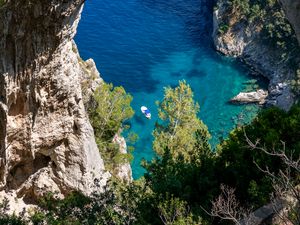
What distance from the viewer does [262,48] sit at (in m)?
56.6

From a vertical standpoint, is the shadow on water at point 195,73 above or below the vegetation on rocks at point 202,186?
below

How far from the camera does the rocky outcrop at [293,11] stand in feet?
48.5

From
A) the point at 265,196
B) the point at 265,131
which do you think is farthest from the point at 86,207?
the point at 265,131

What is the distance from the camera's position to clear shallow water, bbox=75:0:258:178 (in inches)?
1919

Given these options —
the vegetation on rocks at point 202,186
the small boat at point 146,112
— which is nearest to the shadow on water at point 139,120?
the small boat at point 146,112

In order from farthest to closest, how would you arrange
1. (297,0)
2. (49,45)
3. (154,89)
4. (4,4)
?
(154,89)
(49,45)
(4,4)
(297,0)


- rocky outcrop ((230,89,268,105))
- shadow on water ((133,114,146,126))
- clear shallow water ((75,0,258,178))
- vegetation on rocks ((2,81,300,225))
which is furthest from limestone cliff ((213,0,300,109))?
vegetation on rocks ((2,81,300,225))

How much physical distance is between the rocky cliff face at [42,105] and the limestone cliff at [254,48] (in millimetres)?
30767

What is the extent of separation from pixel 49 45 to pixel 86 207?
6810 millimetres

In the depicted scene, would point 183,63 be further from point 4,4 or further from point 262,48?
point 4,4

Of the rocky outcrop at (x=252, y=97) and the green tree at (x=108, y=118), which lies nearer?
the green tree at (x=108, y=118)

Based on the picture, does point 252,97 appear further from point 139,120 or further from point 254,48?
point 139,120

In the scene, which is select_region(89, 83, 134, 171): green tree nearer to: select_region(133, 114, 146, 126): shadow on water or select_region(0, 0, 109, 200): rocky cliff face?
select_region(0, 0, 109, 200): rocky cliff face

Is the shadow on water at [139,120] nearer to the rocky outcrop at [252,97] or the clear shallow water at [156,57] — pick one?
the clear shallow water at [156,57]
